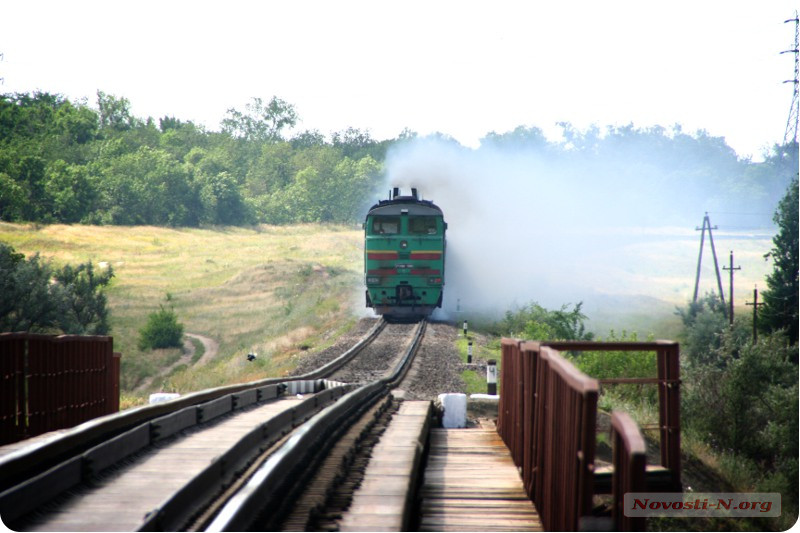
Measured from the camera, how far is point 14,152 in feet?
252

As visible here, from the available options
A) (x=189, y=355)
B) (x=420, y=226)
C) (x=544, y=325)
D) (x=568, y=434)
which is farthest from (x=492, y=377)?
(x=189, y=355)

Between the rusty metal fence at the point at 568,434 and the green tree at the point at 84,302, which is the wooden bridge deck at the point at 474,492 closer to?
the rusty metal fence at the point at 568,434

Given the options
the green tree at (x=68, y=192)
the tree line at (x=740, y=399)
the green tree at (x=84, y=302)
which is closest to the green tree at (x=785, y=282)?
the tree line at (x=740, y=399)

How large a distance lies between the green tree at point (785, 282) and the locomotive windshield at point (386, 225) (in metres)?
26.7

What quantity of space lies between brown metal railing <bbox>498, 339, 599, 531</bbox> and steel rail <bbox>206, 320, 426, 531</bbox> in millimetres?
1691

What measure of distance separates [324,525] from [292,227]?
92.1 m

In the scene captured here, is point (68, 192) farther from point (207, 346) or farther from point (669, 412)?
point (669, 412)

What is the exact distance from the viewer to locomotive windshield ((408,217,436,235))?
2773cm

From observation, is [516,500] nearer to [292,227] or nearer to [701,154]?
[292,227]

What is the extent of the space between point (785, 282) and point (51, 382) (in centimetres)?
4965

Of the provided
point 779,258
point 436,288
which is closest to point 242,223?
point 779,258

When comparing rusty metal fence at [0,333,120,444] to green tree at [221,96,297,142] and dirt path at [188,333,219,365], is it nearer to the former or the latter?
dirt path at [188,333,219,365]

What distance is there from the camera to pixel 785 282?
5097cm

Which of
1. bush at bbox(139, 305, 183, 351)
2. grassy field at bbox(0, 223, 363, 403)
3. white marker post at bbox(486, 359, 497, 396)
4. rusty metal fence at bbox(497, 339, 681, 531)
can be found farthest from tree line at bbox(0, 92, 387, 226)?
rusty metal fence at bbox(497, 339, 681, 531)
